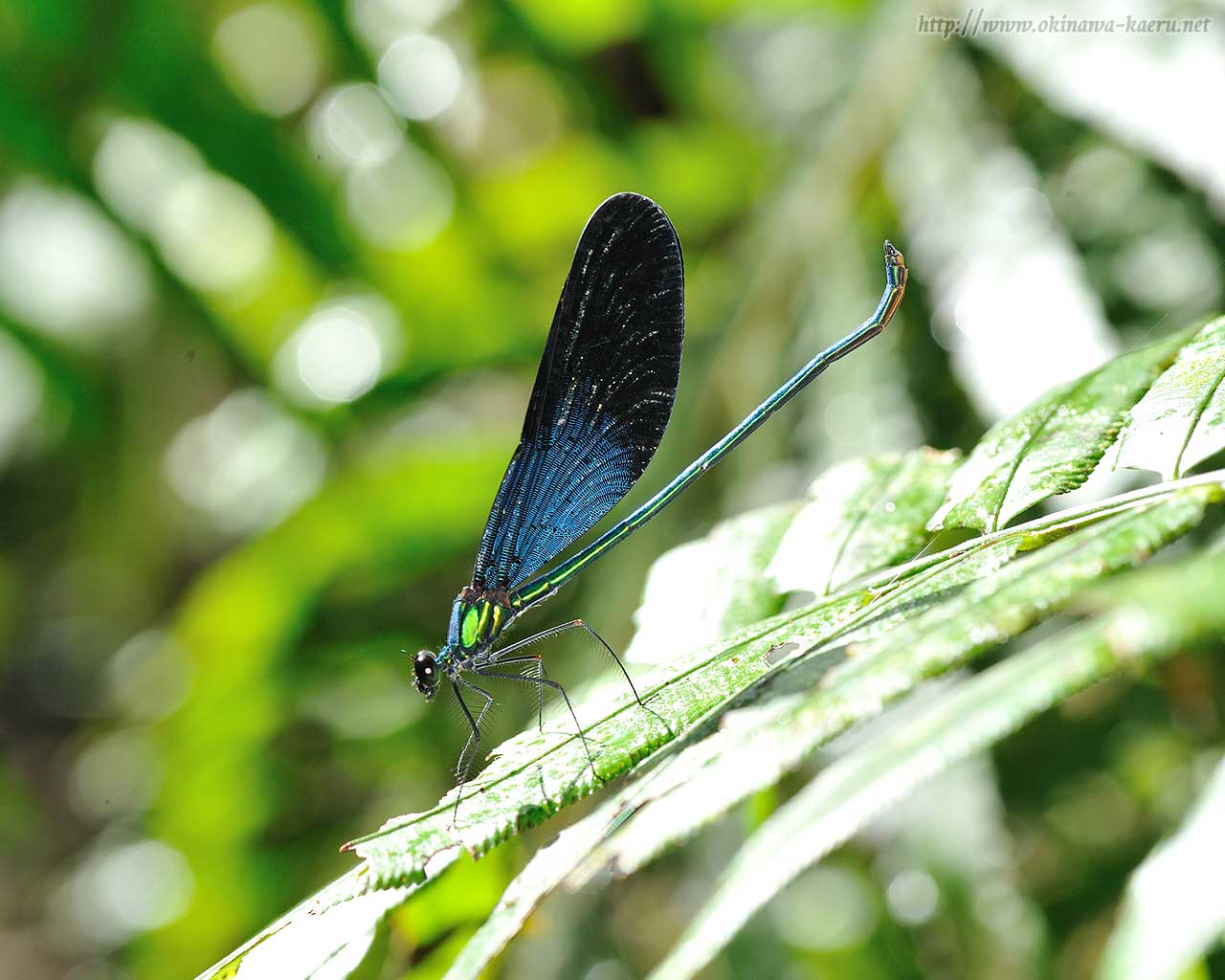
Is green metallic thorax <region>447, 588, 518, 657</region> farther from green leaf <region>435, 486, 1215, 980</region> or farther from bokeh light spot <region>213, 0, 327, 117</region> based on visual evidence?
bokeh light spot <region>213, 0, 327, 117</region>

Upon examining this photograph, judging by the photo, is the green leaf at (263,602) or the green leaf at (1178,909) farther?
the green leaf at (263,602)

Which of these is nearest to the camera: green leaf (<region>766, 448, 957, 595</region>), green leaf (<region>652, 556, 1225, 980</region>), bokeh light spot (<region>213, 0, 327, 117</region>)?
green leaf (<region>652, 556, 1225, 980</region>)

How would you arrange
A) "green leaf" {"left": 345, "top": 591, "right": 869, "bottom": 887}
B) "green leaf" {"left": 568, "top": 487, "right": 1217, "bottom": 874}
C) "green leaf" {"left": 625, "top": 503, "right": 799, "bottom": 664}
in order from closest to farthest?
"green leaf" {"left": 568, "top": 487, "right": 1217, "bottom": 874} → "green leaf" {"left": 345, "top": 591, "right": 869, "bottom": 887} → "green leaf" {"left": 625, "top": 503, "right": 799, "bottom": 664}

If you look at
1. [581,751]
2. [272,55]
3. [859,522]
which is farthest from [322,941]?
[272,55]

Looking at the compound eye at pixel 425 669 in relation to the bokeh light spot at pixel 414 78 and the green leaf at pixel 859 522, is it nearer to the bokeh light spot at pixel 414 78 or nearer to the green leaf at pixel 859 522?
the green leaf at pixel 859 522

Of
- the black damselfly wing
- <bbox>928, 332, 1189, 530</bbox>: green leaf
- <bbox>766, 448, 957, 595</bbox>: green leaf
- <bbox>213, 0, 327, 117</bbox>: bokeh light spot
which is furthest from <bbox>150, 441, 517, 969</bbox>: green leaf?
A: <bbox>928, 332, 1189, 530</bbox>: green leaf

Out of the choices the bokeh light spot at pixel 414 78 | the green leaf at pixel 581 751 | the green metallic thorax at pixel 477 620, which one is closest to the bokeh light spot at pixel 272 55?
the bokeh light spot at pixel 414 78
